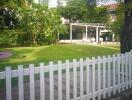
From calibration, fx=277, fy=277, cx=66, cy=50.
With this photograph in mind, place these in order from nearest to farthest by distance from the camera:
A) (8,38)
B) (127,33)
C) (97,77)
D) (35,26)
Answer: (97,77), (127,33), (8,38), (35,26)

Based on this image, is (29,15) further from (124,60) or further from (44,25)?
(124,60)

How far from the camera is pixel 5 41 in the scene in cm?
3653

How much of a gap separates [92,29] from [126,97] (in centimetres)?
5111

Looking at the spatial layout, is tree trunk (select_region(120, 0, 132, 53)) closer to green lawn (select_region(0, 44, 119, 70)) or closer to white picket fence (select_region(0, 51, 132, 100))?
white picket fence (select_region(0, 51, 132, 100))

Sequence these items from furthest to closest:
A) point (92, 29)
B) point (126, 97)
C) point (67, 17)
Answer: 1. point (67, 17)
2. point (92, 29)
3. point (126, 97)

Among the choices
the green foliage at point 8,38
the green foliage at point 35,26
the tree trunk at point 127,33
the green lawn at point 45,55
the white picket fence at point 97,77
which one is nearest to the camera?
the white picket fence at point 97,77

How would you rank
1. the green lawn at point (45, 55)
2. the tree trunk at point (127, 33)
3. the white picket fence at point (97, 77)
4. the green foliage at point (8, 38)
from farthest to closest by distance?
the green foliage at point (8, 38), the green lawn at point (45, 55), the tree trunk at point (127, 33), the white picket fence at point (97, 77)

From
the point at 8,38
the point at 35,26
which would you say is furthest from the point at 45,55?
the point at 8,38

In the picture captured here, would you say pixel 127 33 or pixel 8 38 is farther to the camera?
pixel 8 38

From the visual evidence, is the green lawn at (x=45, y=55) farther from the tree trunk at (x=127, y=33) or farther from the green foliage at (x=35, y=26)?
the green foliage at (x=35, y=26)

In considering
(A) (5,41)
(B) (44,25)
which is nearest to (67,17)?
(B) (44,25)

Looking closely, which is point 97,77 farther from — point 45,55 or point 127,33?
point 45,55

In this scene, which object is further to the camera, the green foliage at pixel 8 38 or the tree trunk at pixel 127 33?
the green foliage at pixel 8 38

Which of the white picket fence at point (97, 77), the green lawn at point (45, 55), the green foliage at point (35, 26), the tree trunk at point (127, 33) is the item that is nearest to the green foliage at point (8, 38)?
the green foliage at point (35, 26)
